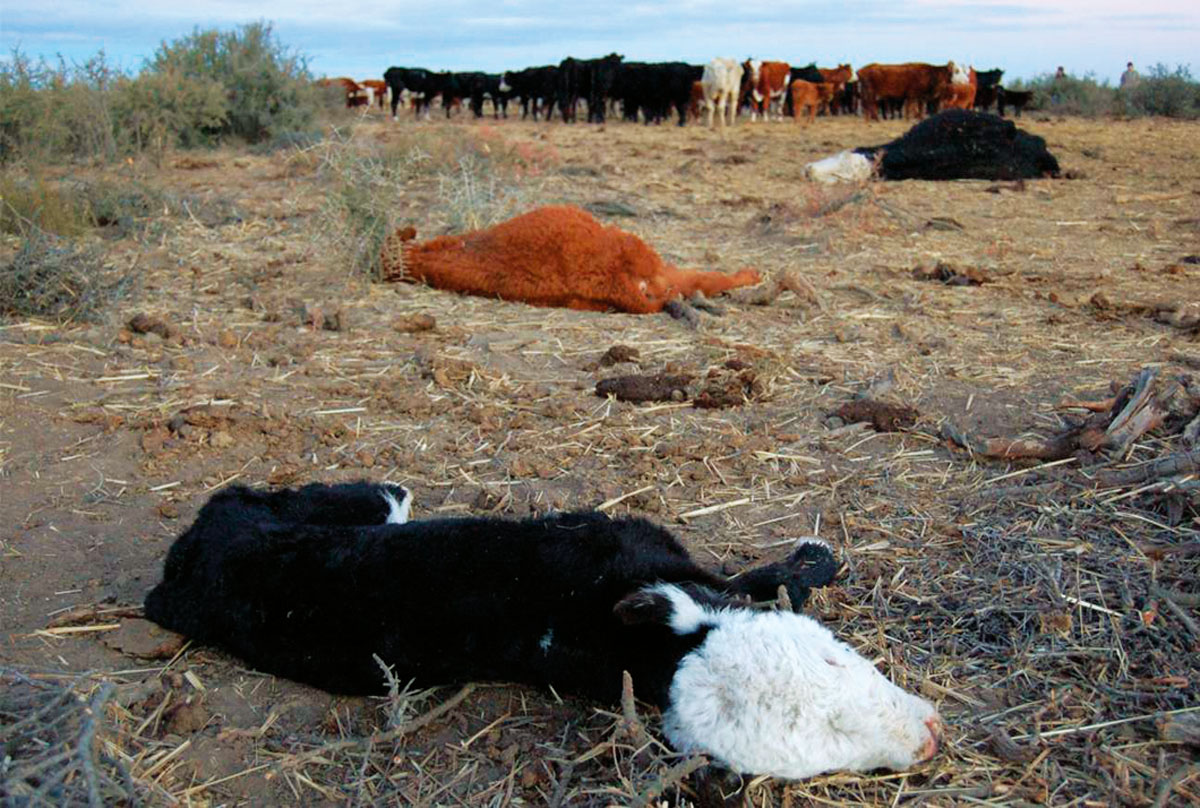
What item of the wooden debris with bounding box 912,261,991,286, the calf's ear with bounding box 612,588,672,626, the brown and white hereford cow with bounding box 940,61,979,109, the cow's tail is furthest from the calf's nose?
the brown and white hereford cow with bounding box 940,61,979,109

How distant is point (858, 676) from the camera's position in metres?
2.64

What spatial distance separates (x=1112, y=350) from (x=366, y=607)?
514cm

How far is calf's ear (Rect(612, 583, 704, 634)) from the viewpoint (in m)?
2.79

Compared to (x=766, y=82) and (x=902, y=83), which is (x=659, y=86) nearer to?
(x=766, y=82)

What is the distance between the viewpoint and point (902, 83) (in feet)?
104

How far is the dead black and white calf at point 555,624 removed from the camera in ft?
8.38

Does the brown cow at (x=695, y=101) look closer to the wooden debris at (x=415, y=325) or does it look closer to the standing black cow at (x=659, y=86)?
the standing black cow at (x=659, y=86)

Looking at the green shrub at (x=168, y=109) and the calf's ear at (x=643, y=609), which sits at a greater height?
the green shrub at (x=168, y=109)

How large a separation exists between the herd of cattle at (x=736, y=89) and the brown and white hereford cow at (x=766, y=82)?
31mm

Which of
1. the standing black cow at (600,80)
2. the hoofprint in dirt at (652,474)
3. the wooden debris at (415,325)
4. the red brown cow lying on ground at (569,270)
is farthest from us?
the standing black cow at (600,80)

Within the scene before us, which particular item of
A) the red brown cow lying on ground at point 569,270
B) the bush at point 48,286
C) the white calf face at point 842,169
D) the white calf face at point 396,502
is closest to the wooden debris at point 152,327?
the bush at point 48,286

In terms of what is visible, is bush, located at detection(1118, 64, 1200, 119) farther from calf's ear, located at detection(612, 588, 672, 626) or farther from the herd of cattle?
calf's ear, located at detection(612, 588, 672, 626)

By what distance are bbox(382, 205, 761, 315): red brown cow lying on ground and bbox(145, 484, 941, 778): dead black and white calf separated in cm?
423

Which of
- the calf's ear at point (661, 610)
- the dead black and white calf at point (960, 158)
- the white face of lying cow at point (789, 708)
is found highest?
the dead black and white calf at point (960, 158)
